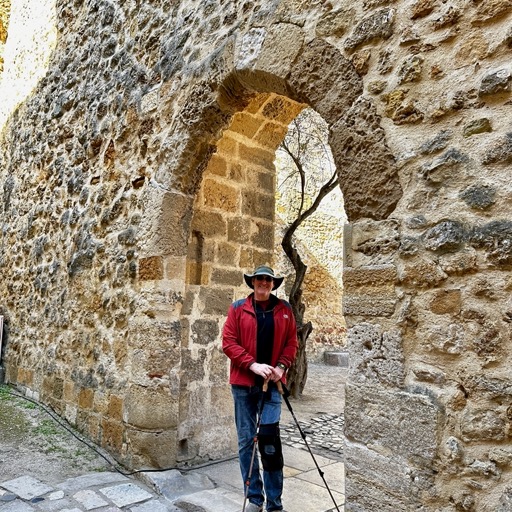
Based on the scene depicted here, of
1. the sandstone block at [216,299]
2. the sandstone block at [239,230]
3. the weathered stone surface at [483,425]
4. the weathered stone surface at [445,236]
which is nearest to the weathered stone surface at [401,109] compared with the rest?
the weathered stone surface at [445,236]

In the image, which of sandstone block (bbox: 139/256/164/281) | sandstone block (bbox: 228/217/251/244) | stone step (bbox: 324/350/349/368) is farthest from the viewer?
stone step (bbox: 324/350/349/368)

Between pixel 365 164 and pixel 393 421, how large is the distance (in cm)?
113

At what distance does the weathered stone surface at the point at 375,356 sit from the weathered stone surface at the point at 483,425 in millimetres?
300

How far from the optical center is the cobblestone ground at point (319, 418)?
14.7 feet

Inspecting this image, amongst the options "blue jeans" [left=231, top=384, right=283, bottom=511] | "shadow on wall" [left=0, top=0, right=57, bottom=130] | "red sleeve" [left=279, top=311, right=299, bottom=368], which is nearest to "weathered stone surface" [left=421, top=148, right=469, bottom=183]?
A: "red sleeve" [left=279, top=311, right=299, bottom=368]

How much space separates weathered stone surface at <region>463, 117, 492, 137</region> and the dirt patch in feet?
10.4

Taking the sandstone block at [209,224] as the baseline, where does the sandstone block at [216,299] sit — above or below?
below

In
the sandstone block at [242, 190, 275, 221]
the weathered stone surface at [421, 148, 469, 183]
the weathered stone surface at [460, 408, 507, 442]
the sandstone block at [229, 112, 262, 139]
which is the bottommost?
the weathered stone surface at [460, 408, 507, 442]

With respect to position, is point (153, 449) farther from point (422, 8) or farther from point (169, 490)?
point (422, 8)

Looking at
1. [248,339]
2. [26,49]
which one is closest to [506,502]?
[248,339]

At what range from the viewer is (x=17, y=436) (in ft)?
13.7

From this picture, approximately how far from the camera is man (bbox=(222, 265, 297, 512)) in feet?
9.04

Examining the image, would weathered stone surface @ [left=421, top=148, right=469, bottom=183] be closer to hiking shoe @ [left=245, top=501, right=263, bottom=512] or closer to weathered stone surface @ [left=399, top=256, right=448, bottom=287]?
weathered stone surface @ [left=399, top=256, right=448, bottom=287]

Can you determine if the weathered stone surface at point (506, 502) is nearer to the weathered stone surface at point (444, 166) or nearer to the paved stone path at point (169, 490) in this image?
the weathered stone surface at point (444, 166)
